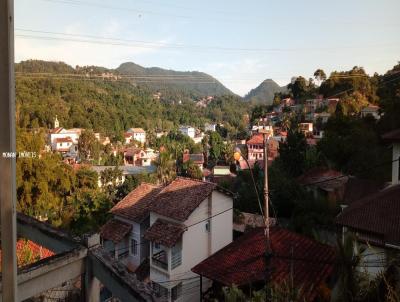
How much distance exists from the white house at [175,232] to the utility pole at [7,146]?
1218cm

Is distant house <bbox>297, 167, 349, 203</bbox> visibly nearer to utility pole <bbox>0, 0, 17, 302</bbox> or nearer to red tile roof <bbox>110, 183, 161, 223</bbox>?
red tile roof <bbox>110, 183, 161, 223</bbox>

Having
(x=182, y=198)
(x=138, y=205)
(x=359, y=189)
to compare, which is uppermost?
(x=359, y=189)

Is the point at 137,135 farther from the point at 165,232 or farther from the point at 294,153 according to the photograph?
the point at 165,232

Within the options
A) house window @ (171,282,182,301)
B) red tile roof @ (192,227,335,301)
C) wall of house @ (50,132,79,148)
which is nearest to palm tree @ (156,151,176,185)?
house window @ (171,282,182,301)

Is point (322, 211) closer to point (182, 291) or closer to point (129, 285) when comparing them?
point (182, 291)

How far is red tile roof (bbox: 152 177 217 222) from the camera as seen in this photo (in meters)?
13.9

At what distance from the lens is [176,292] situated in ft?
44.2

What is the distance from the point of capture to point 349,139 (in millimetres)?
25750

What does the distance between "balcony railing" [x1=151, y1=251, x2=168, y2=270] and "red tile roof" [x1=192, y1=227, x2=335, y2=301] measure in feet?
9.63

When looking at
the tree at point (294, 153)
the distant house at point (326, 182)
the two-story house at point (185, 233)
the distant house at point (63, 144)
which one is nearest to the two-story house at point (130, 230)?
the two-story house at point (185, 233)

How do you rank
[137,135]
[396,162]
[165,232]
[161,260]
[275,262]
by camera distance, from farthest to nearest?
[137,135], [161,260], [165,232], [275,262], [396,162]

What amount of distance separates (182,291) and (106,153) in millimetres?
50420

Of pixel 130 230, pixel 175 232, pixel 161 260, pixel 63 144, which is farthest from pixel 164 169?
pixel 63 144

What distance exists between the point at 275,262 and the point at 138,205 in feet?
28.5
